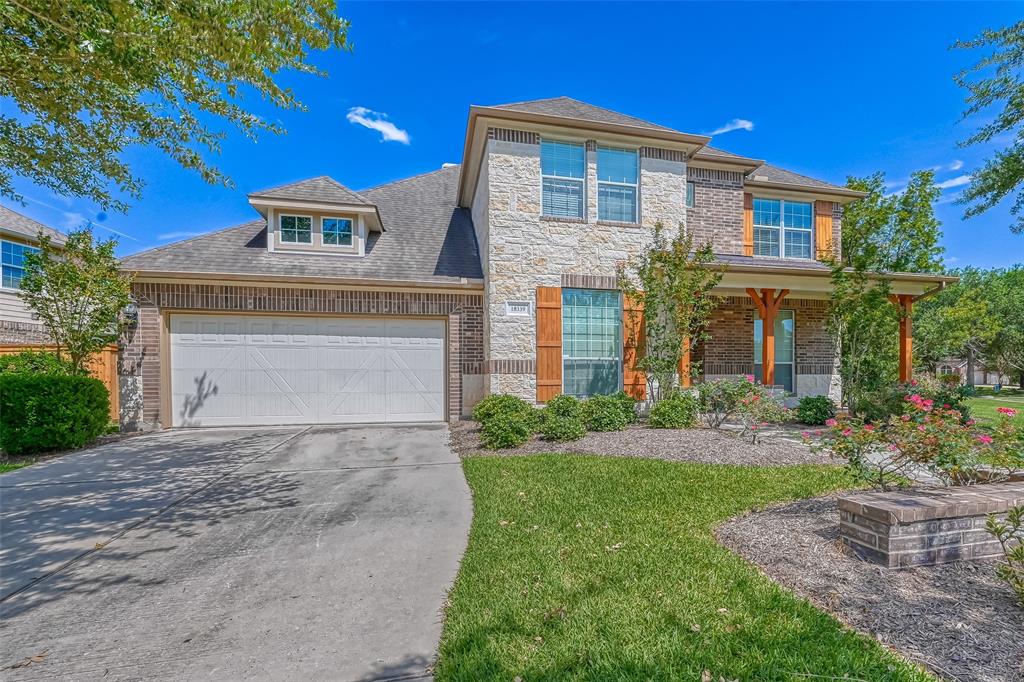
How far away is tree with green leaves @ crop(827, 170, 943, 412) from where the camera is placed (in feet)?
31.2

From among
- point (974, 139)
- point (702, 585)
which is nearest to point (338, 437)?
point (702, 585)

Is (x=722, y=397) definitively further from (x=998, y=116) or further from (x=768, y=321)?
(x=998, y=116)

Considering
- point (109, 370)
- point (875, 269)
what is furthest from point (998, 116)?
point (109, 370)

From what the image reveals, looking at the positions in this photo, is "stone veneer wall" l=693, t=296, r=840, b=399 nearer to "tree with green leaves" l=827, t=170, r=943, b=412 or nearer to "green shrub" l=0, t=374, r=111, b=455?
"tree with green leaves" l=827, t=170, r=943, b=412

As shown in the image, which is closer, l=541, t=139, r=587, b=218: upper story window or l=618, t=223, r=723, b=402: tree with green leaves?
l=618, t=223, r=723, b=402: tree with green leaves

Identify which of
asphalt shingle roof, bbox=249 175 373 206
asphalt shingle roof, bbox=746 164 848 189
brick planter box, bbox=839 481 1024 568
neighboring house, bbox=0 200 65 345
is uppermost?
asphalt shingle roof, bbox=746 164 848 189

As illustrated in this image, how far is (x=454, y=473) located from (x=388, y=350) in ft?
15.3

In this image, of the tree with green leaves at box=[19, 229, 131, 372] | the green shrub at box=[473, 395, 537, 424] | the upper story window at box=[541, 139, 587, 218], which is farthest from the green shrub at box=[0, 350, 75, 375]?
the upper story window at box=[541, 139, 587, 218]

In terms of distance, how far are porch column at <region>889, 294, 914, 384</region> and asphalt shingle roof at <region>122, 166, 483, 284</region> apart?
414 inches

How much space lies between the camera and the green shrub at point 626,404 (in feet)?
27.6

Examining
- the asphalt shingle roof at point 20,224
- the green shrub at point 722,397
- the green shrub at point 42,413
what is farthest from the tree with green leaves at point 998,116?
the asphalt shingle roof at point 20,224

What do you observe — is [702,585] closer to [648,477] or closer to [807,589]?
[807,589]

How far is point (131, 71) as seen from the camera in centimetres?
463

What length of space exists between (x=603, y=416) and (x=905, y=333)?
8.80 metres
